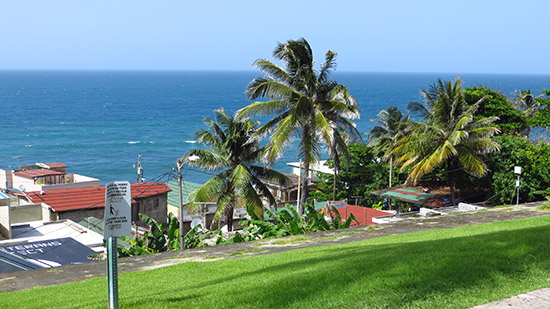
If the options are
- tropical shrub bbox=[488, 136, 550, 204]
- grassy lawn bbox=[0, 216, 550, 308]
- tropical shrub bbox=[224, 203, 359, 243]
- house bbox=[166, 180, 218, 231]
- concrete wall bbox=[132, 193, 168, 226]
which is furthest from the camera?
concrete wall bbox=[132, 193, 168, 226]

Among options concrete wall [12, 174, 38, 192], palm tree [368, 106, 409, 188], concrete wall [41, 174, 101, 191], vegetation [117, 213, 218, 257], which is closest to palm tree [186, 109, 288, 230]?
vegetation [117, 213, 218, 257]

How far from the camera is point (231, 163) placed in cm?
2230

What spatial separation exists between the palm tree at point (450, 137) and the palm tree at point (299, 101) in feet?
17.2

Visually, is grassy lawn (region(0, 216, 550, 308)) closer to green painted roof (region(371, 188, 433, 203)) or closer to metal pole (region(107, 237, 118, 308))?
metal pole (region(107, 237, 118, 308))

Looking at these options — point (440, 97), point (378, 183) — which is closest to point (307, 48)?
point (440, 97)

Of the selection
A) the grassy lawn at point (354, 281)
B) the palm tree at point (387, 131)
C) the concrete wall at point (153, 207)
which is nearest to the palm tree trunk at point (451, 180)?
the palm tree at point (387, 131)

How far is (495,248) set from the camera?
7.92 m

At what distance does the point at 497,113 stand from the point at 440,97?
8.72m

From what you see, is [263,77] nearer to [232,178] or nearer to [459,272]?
[232,178]

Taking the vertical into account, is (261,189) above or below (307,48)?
below

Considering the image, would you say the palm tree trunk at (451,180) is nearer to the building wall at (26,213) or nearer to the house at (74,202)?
the house at (74,202)

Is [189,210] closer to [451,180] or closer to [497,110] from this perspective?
[451,180]

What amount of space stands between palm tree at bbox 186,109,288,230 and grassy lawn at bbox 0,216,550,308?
12.0 m

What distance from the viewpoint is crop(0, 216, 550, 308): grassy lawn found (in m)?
6.23
